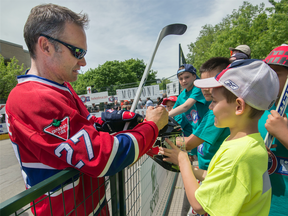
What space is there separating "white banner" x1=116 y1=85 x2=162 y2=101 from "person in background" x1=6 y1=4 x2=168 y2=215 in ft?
36.5

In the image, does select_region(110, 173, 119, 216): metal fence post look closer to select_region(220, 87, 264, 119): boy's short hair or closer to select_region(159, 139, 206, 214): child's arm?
select_region(159, 139, 206, 214): child's arm

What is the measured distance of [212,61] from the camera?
197 centimetres

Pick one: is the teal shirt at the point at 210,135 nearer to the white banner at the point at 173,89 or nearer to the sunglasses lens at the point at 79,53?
the sunglasses lens at the point at 79,53

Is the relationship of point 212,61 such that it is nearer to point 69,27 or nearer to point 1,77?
point 69,27

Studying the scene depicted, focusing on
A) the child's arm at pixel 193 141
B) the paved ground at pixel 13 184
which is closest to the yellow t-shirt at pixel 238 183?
the child's arm at pixel 193 141

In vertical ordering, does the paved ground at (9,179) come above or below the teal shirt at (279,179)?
below

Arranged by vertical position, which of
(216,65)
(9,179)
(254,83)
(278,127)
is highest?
(216,65)

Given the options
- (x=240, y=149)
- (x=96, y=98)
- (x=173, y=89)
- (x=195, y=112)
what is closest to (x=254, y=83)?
(x=240, y=149)

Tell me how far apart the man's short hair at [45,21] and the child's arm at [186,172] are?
1.07 metres

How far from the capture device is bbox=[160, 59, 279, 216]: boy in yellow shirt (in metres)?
0.89

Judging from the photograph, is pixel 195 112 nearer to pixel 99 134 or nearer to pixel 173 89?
pixel 99 134

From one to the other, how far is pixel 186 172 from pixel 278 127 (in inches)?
27.2

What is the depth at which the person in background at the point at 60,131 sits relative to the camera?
86 centimetres

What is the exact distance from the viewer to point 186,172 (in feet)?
3.78
